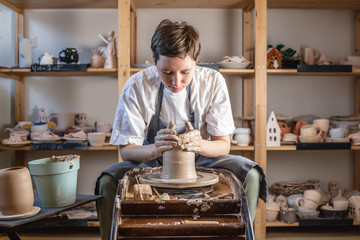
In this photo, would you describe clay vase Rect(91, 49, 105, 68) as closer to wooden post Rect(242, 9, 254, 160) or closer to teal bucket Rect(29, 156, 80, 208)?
wooden post Rect(242, 9, 254, 160)

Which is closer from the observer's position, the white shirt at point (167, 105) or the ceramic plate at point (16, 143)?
the white shirt at point (167, 105)

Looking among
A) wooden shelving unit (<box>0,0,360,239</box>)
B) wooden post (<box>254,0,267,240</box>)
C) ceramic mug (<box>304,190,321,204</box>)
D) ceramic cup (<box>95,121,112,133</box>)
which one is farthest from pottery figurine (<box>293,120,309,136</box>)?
ceramic cup (<box>95,121,112,133</box>)

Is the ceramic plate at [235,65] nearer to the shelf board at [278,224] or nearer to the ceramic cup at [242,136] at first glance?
the ceramic cup at [242,136]

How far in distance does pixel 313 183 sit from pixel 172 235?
2.21 metres

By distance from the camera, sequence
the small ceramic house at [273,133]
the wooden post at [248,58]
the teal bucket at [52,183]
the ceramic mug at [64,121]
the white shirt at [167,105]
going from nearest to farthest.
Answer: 1. the teal bucket at [52,183]
2. the white shirt at [167,105]
3. the small ceramic house at [273,133]
4. the ceramic mug at [64,121]
5. the wooden post at [248,58]

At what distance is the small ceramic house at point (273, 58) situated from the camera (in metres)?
2.77

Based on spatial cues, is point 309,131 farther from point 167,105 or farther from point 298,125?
point 167,105

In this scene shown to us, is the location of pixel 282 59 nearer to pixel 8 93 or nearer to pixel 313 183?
pixel 313 183

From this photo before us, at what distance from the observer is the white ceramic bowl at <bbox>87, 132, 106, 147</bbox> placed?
8.96 ft

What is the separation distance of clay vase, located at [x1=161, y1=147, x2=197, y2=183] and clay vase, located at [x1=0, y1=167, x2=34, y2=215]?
519 millimetres

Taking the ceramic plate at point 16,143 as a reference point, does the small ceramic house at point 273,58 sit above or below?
above

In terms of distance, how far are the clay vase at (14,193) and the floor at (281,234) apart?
158cm

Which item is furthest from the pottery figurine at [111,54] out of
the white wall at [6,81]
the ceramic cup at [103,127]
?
the white wall at [6,81]

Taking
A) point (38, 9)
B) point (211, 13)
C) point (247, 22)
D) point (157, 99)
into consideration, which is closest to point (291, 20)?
point (247, 22)
